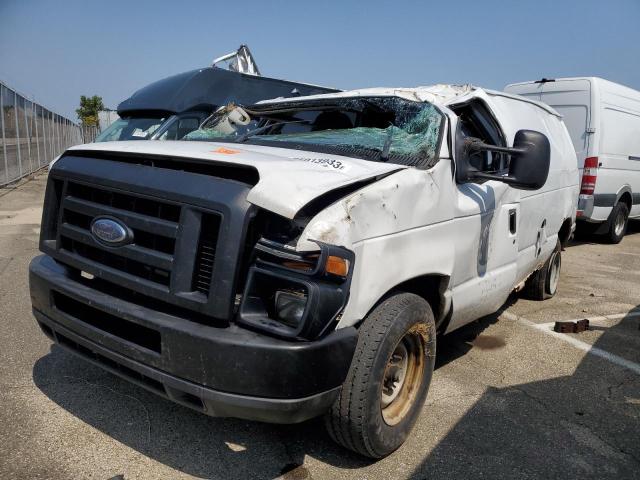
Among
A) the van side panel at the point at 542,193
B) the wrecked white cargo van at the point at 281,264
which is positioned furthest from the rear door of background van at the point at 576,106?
the wrecked white cargo van at the point at 281,264

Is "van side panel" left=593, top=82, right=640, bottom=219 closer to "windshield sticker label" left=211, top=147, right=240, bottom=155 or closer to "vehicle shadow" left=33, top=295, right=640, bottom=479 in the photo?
"vehicle shadow" left=33, top=295, right=640, bottom=479

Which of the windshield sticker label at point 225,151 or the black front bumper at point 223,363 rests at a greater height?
the windshield sticker label at point 225,151

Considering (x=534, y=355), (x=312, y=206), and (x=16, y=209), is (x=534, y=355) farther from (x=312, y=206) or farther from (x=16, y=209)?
(x=16, y=209)

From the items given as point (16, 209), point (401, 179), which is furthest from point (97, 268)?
point (16, 209)

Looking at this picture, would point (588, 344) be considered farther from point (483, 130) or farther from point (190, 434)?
point (190, 434)

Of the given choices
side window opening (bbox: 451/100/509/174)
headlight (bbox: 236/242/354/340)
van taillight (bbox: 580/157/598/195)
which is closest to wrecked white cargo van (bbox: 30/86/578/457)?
headlight (bbox: 236/242/354/340)

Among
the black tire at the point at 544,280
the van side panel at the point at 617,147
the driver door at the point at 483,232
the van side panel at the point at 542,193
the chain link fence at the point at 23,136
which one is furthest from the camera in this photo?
the chain link fence at the point at 23,136

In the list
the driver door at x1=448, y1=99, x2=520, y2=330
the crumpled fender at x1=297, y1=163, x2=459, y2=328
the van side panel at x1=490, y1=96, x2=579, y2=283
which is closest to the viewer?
the crumpled fender at x1=297, y1=163, x2=459, y2=328

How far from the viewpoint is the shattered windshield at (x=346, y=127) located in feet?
10.2

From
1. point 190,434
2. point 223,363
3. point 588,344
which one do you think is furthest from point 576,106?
point 223,363

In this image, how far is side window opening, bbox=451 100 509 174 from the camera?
380 cm

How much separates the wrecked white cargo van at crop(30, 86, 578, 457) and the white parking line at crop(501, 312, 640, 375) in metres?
1.75

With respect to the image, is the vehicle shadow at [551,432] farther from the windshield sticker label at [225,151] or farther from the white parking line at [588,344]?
the windshield sticker label at [225,151]

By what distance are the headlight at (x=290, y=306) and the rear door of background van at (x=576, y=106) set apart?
7737 mm
